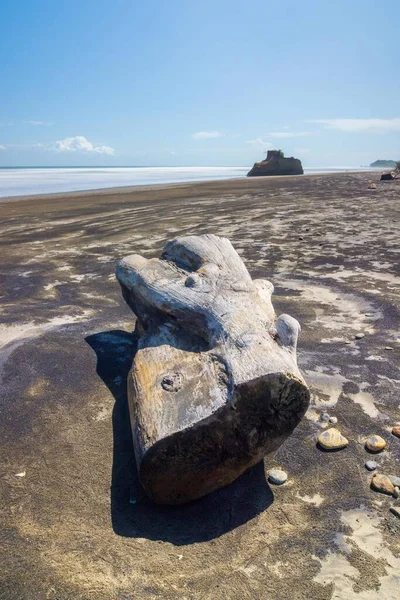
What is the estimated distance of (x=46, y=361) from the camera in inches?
170

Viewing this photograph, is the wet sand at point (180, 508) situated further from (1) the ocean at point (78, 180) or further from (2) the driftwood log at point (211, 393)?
(1) the ocean at point (78, 180)

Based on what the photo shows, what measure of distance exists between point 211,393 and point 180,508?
2.29 feet

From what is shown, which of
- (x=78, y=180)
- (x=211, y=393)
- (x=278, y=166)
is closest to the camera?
(x=211, y=393)

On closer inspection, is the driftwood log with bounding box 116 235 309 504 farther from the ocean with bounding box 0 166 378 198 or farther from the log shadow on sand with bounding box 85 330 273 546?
the ocean with bounding box 0 166 378 198

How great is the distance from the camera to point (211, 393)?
2504 millimetres

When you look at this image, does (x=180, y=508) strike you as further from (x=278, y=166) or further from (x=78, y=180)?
(x=278, y=166)

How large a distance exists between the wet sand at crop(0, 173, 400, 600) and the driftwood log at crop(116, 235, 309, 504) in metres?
0.28

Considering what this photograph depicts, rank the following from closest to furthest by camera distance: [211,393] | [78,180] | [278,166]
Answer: [211,393] → [78,180] → [278,166]

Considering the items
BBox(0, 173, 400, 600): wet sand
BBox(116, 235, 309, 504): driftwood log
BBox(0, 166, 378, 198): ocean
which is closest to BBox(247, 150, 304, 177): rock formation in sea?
BBox(0, 166, 378, 198): ocean

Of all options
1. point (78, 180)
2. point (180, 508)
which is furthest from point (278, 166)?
point (180, 508)

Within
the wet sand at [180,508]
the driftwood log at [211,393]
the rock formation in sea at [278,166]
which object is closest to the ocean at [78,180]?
the rock formation in sea at [278,166]

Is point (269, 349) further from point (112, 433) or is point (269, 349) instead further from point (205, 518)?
point (112, 433)

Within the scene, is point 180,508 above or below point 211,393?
below

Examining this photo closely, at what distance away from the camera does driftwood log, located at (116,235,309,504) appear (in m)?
2.41
